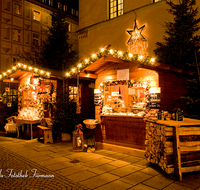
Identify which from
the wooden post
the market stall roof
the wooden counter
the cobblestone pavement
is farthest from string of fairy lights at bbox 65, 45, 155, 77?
the cobblestone pavement

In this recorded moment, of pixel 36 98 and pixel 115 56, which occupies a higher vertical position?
pixel 115 56

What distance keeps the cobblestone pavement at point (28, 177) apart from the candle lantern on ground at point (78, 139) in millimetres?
1838

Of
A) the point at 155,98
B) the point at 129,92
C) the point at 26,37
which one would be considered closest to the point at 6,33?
the point at 26,37

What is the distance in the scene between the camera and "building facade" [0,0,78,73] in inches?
883

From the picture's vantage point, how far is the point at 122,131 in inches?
283

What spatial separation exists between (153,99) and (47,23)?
24912 millimetres

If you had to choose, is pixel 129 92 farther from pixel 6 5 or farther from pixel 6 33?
Result: pixel 6 5

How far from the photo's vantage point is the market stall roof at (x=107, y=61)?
621cm

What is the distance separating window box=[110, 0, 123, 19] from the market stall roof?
766cm

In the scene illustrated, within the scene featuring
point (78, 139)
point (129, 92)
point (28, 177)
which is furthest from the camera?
point (129, 92)

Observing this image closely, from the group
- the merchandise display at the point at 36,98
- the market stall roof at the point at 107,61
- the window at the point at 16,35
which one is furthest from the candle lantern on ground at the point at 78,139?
the window at the point at 16,35

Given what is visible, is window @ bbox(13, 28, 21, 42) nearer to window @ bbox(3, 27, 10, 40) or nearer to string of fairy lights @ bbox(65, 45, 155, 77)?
window @ bbox(3, 27, 10, 40)

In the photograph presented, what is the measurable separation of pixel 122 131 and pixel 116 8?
10686 mm

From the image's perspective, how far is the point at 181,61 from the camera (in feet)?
28.3
